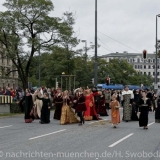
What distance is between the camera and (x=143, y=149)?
13023 millimetres

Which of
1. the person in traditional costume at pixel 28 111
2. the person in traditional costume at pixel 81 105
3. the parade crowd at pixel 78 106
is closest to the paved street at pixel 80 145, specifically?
the parade crowd at pixel 78 106

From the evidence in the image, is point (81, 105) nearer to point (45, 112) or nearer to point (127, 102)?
point (45, 112)

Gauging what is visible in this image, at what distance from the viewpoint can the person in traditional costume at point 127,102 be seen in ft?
78.2

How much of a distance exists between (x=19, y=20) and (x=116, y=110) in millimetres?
21460

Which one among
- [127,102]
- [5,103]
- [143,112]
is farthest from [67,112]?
[5,103]

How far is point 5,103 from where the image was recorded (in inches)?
1211

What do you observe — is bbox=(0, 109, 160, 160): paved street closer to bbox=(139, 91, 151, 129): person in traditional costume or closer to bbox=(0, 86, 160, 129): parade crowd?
bbox=(139, 91, 151, 129): person in traditional costume

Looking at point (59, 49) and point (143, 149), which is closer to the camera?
point (143, 149)

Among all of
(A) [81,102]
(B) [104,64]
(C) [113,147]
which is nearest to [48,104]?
(A) [81,102]

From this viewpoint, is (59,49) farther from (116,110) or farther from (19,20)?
(116,110)

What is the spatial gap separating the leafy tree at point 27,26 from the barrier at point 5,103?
9.82 meters

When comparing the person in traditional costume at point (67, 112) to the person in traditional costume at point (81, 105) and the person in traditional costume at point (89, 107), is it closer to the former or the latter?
the person in traditional costume at point (81, 105)

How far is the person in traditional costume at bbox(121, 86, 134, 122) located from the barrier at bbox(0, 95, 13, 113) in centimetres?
919

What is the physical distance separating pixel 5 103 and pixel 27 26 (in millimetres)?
11833
